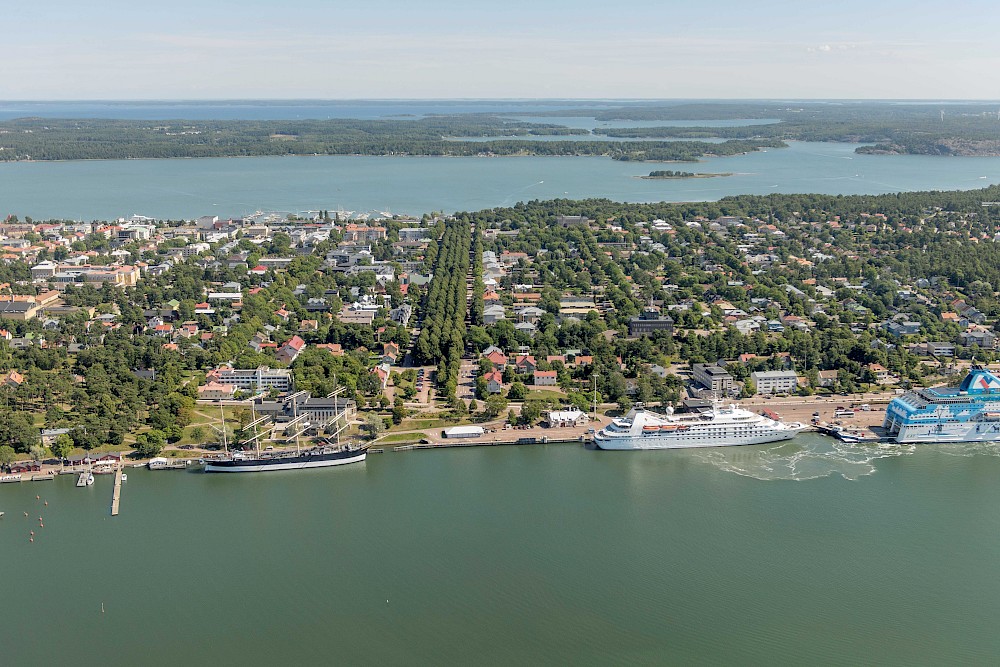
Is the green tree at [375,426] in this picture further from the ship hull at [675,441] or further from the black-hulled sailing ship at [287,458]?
the ship hull at [675,441]

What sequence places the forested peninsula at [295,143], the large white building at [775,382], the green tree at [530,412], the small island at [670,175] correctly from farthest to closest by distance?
1. the forested peninsula at [295,143]
2. the small island at [670,175]
3. the large white building at [775,382]
4. the green tree at [530,412]

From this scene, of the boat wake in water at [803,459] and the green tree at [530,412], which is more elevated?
the green tree at [530,412]

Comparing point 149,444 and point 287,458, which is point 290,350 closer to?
point 149,444

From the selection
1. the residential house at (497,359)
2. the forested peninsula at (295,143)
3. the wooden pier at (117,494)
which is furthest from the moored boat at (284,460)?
the forested peninsula at (295,143)

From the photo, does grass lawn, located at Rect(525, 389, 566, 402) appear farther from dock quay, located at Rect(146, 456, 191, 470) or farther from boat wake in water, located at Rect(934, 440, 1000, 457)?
boat wake in water, located at Rect(934, 440, 1000, 457)

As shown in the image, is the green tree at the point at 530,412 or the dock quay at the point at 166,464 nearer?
the dock quay at the point at 166,464

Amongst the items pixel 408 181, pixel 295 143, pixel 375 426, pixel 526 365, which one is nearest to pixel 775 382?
pixel 526 365

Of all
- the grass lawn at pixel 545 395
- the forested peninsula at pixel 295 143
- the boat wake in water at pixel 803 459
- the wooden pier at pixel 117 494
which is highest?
the forested peninsula at pixel 295 143
